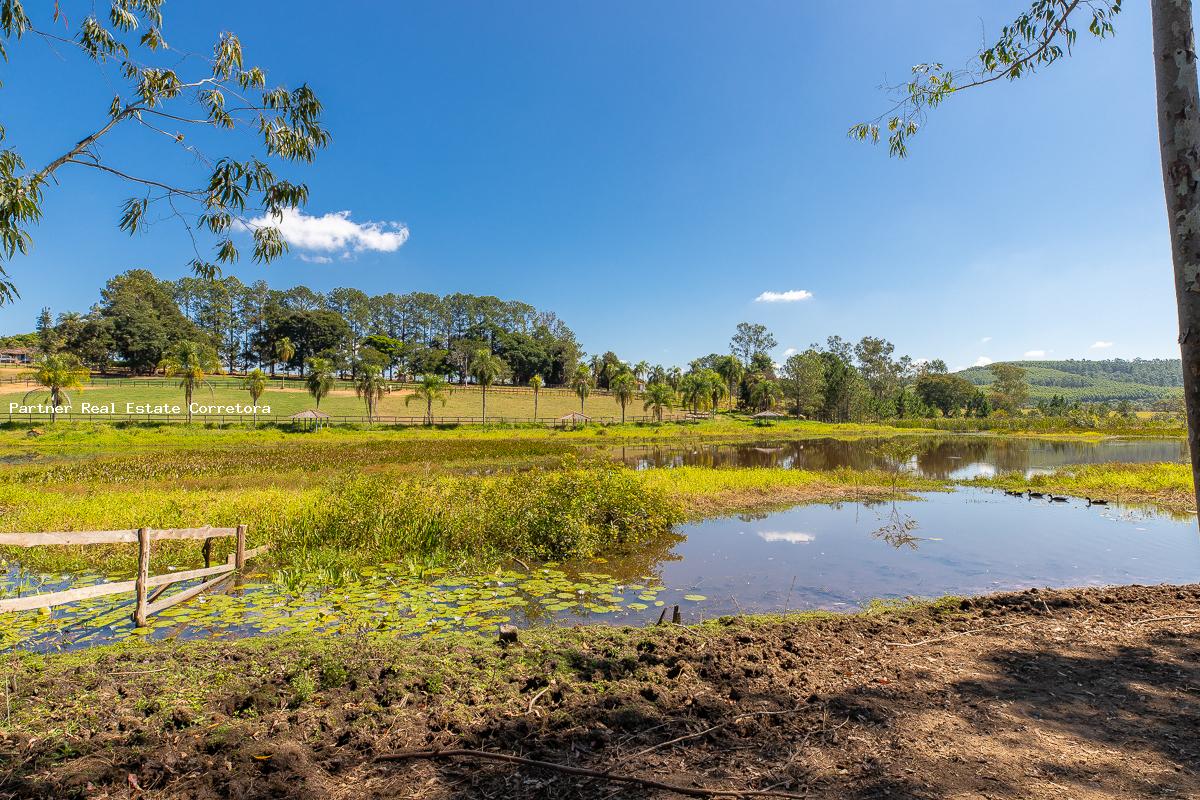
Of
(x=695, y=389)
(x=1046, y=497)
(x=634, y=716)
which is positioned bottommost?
(x=1046, y=497)

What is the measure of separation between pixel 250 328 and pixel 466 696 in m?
138

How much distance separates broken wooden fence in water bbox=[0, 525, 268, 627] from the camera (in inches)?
249

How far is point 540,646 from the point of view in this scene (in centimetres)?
654

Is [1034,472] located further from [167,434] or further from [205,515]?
[167,434]

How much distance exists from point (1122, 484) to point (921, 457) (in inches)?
713

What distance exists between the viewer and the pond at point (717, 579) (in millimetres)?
8037

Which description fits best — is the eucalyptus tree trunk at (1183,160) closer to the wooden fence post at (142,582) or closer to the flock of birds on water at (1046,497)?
the wooden fence post at (142,582)

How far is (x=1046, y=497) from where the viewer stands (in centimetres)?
2244

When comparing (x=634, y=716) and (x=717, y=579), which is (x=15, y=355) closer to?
(x=717, y=579)

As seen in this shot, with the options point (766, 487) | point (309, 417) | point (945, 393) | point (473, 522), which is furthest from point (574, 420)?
point (945, 393)

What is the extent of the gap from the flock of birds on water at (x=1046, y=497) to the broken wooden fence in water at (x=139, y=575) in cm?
2719

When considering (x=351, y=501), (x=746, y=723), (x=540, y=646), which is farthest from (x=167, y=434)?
(x=746, y=723)

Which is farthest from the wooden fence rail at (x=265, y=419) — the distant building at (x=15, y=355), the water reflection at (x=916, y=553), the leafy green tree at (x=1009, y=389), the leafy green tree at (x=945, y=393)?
the leafy green tree at (x=1009, y=389)

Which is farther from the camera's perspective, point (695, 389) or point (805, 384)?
point (805, 384)
